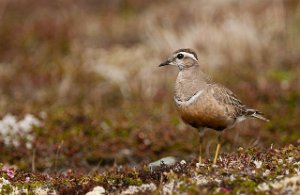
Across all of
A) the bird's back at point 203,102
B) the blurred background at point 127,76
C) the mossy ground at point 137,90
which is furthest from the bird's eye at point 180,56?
the blurred background at point 127,76

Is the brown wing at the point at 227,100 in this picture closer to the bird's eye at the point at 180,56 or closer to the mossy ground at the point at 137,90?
the mossy ground at the point at 137,90

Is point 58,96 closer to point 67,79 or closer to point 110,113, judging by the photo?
point 67,79

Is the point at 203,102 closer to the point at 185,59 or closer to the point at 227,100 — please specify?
the point at 227,100

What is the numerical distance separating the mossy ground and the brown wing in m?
0.52

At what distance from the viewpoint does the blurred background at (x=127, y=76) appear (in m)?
11.7

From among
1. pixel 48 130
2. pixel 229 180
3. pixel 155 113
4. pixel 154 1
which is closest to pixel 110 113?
pixel 155 113

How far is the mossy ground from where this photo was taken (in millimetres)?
7252

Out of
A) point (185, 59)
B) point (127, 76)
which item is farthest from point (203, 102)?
point (127, 76)

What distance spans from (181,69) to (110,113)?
4897 millimetres

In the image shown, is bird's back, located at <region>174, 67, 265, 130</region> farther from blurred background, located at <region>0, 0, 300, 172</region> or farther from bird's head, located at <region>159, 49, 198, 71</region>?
A: blurred background, located at <region>0, 0, 300, 172</region>

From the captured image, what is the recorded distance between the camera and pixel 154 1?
1025 inches

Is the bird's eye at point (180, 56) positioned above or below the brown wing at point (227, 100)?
above

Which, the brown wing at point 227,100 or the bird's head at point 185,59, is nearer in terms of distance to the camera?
the brown wing at point 227,100

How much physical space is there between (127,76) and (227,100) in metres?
7.97
